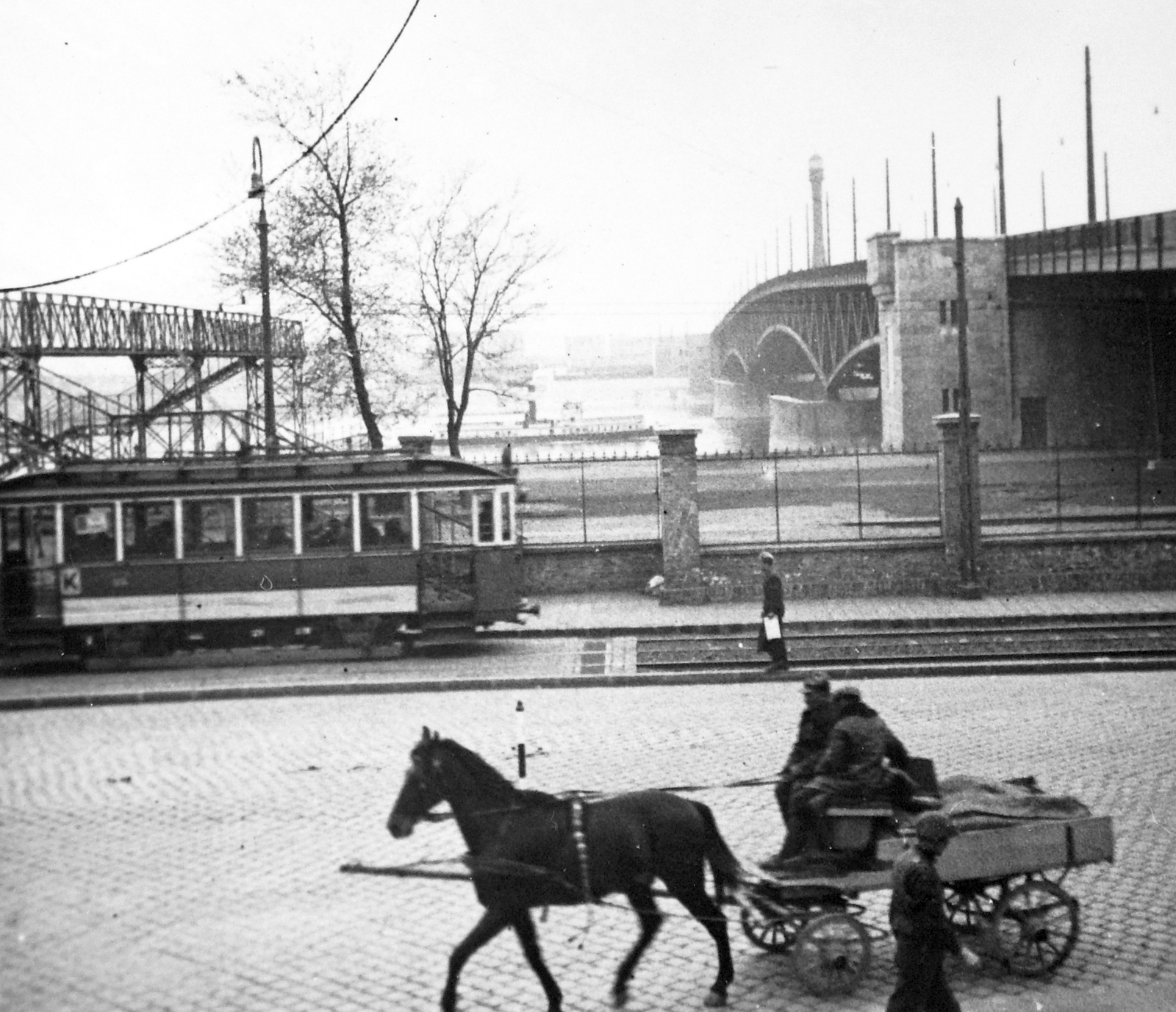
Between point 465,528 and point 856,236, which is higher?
point 856,236

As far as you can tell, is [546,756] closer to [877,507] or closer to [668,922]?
[668,922]

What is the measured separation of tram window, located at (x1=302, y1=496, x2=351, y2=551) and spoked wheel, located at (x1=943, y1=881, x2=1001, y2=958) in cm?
1457

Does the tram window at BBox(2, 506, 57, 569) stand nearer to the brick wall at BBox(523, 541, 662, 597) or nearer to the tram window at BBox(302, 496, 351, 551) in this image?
the tram window at BBox(302, 496, 351, 551)

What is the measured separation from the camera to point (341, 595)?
22641 mm

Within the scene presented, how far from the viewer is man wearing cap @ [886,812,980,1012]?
7.52 m

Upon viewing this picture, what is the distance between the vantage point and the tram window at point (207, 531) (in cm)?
2248

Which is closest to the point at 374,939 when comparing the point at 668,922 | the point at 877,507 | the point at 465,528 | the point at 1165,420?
the point at 668,922

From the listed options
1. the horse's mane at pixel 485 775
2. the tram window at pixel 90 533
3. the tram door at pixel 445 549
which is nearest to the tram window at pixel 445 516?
the tram door at pixel 445 549

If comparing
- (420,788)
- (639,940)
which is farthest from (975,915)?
(420,788)

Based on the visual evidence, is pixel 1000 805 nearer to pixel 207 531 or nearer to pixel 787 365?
pixel 207 531

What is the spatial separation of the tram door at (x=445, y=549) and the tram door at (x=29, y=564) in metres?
5.60

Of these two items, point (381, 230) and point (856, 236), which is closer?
point (381, 230)

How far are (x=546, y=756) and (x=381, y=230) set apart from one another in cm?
2194

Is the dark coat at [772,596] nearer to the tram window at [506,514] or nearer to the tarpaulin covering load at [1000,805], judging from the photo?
the tram window at [506,514]
